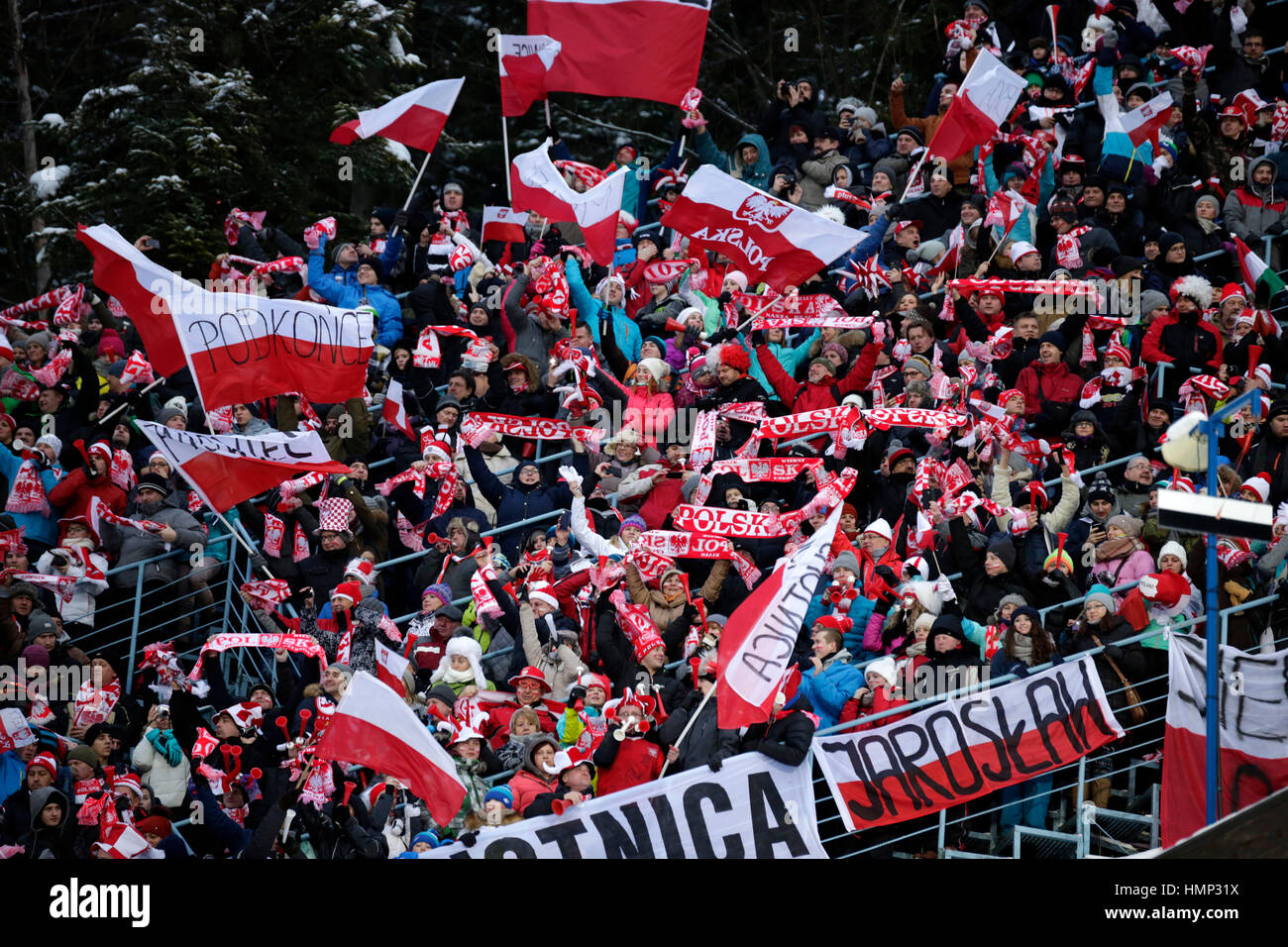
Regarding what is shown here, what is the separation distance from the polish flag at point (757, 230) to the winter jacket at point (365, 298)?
2.94m

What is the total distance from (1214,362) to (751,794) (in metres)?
5.81

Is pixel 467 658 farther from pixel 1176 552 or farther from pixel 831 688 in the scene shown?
pixel 1176 552

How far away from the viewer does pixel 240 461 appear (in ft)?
51.8

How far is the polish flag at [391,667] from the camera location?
49.0 ft

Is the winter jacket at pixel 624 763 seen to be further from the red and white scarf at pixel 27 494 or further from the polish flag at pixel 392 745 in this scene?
the red and white scarf at pixel 27 494

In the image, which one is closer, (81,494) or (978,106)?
(81,494)

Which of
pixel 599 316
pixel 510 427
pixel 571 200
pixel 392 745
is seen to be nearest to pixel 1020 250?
pixel 599 316

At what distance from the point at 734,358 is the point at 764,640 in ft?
16.5

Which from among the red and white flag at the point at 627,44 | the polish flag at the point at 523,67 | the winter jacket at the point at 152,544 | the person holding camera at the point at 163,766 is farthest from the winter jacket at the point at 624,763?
the polish flag at the point at 523,67

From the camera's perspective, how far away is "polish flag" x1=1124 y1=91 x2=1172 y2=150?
63.8 feet
